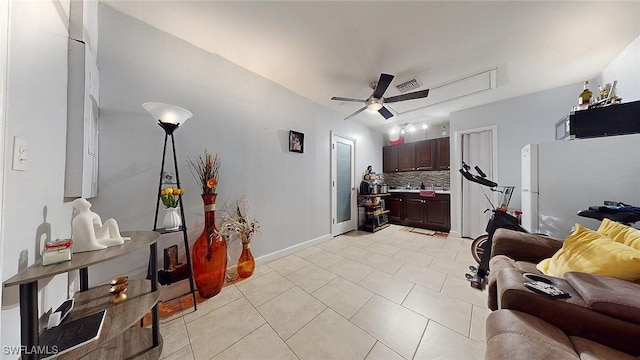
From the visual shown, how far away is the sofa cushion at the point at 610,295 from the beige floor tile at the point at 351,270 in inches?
63.5

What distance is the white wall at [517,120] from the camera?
2822 mm

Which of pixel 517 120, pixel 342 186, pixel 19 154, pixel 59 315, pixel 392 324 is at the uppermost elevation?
pixel 517 120

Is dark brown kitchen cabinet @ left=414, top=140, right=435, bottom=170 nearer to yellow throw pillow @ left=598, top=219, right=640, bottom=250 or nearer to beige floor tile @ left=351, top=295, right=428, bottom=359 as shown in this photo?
yellow throw pillow @ left=598, top=219, right=640, bottom=250

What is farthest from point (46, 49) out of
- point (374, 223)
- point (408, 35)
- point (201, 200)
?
point (374, 223)

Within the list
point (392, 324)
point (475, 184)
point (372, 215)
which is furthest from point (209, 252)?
point (475, 184)

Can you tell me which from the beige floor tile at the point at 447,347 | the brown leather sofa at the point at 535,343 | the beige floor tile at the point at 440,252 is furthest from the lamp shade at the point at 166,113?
the beige floor tile at the point at 440,252

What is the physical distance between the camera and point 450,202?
12.7ft

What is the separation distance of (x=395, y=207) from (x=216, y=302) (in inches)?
162

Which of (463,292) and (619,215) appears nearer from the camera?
(619,215)

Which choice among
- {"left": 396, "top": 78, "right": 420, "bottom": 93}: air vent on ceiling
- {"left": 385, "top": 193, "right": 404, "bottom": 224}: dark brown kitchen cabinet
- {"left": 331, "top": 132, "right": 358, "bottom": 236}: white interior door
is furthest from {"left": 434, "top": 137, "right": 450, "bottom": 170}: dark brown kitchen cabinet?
{"left": 396, "top": 78, "right": 420, "bottom": 93}: air vent on ceiling

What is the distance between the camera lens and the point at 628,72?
196 cm

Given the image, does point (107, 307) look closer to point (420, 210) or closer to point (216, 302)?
point (216, 302)

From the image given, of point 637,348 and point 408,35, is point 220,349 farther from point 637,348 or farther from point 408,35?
point 408,35

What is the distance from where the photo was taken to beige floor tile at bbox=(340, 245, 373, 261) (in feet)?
8.90
